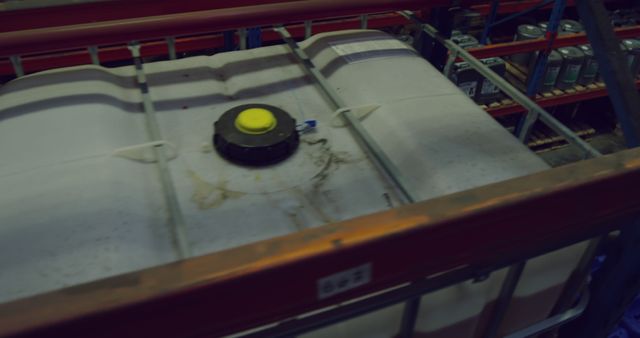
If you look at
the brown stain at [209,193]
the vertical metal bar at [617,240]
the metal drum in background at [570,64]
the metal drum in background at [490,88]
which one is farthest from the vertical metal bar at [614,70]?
the metal drum in background at [570,64]

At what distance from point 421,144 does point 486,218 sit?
517 mm

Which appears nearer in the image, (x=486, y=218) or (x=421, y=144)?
(x=486, y=218)

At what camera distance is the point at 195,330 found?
25.5 inches

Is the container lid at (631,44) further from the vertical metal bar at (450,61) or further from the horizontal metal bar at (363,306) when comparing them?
the horizontal metal bar at (363,306)

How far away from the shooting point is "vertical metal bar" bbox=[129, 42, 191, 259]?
38.8 inches

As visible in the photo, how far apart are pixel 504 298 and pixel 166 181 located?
738 millimetres

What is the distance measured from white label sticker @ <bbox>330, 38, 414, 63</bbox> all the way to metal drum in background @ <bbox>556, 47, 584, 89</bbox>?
2.22 meters

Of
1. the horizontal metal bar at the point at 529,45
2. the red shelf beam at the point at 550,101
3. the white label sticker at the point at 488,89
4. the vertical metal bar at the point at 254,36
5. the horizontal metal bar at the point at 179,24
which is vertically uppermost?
the horizontal metal bar at the point at 179,24

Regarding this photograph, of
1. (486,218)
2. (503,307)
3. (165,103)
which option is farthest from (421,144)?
(165,103)

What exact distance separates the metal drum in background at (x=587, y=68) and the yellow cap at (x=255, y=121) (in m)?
2.90

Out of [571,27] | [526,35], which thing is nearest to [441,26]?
[526,35]

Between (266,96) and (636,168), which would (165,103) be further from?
(636,168)

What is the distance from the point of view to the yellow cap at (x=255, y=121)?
1.22m

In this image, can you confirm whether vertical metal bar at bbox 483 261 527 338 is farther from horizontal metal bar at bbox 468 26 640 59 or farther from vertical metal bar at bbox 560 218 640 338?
horizontal metal bar at bbox 468 26 640 59
